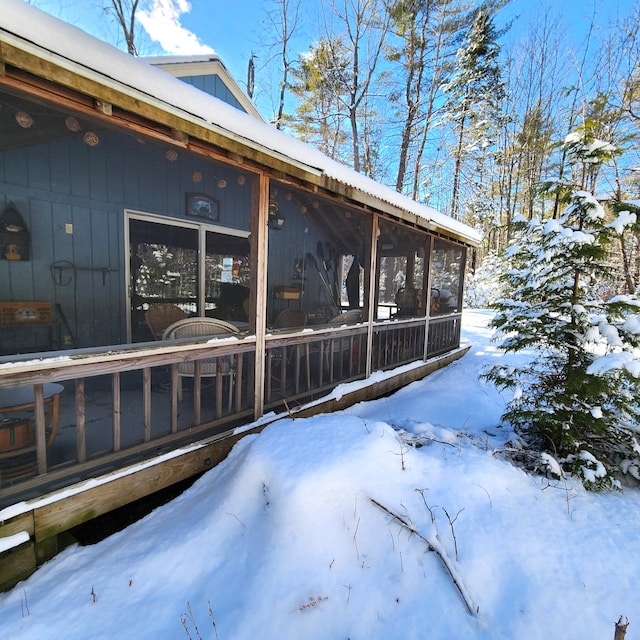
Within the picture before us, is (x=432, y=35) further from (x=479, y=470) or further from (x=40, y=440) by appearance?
(x=40, y=440)

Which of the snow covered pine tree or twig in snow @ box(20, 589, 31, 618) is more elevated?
the snow covered pine tree

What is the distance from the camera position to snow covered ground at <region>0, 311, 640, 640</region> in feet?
5.46

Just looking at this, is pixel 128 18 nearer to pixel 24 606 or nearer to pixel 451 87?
pixel 451 87

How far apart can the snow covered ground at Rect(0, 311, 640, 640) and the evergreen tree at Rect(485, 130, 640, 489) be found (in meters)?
0.43

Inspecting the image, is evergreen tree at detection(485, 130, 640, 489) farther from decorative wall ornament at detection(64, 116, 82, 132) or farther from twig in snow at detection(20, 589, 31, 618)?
decorative wall ornament at detection(64, 116, 82, 132)

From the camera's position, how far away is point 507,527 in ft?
7.25

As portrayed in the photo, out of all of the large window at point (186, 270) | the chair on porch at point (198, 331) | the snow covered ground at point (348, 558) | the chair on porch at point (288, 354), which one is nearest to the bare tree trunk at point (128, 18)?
the large window at point (186, 270)

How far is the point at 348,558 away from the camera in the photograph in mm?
1947

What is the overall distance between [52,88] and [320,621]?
2927 millimetres

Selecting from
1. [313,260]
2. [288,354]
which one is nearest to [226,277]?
[313,260]

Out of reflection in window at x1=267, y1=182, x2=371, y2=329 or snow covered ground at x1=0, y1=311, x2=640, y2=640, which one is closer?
snow covered ground at x1=0, y1=311, x2=640, y2=640

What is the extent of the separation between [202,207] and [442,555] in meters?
5.10

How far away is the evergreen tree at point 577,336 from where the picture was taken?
2686mm

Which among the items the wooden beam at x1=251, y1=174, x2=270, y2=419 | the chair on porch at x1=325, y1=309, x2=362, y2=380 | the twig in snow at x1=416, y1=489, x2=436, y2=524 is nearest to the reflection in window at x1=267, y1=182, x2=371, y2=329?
the chair on porch at x1=325, y1=309, x2=362, y2=380
